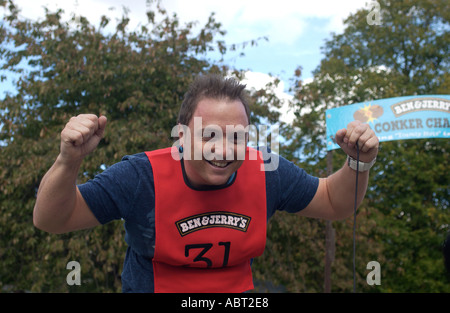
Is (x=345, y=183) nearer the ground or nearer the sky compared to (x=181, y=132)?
nearer the ground

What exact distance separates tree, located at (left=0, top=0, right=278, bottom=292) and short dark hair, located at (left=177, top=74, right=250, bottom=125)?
4.81 metres

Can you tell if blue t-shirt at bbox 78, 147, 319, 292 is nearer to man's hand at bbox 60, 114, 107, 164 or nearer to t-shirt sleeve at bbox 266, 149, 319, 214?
t-shirt sleeve at bbox 266, 149, 319, 214

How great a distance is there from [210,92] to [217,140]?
23 centimetres

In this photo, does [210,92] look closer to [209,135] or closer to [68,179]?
[209,135]

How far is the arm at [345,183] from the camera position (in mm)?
1785

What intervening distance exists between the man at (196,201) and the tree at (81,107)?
4887 millimetres

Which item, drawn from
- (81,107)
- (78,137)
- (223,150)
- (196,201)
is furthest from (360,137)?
(81,107)

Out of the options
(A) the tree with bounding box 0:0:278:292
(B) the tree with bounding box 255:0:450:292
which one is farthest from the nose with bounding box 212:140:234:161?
(B) the tree with bounding box 255:0:450:292

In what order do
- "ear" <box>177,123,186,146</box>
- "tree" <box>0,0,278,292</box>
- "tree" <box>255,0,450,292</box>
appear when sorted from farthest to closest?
"tree" <box>255,0,450,292</box> → "tree" <box>0,0,278,292</box> → "ear" <box>177,123,186,146</box>

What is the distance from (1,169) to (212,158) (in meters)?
6.71

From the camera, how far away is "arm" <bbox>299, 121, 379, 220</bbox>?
179 centimetres

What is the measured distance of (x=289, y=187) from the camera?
206 centimetres

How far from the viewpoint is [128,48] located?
799 centimetres

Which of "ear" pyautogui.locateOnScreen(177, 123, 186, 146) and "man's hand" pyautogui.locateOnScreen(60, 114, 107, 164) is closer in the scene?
"man's hand" pyautogui.locateOnScreen(60, 114, 107, 164)
